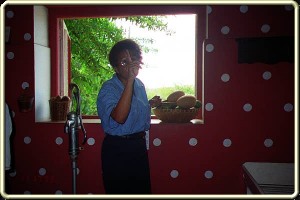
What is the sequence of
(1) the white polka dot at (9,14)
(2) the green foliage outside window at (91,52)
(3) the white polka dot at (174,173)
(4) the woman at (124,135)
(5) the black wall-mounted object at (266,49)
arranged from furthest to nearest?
(2) the green foliage outside window at (91,52) → (1) the white polka dot at (9,14) → (3) the white polka dot at (174,173) → (5) the black wall-mounted object at (266,49) → (4) the woman at (124,135)

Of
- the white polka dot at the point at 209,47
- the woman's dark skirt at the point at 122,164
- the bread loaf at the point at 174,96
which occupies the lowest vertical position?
the woman's dark skirt at the point at 122,164

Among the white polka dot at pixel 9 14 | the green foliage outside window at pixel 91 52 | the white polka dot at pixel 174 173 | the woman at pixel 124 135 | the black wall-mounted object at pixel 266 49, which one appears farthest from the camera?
the green foliage outside window at pixel 91 52

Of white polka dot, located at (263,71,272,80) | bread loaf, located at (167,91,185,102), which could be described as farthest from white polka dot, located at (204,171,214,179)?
white polka dot, located at (263,71,272,80)

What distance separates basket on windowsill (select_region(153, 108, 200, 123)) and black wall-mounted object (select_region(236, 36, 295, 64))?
1.23 feet

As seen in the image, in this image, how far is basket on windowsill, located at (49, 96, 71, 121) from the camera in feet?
5.94

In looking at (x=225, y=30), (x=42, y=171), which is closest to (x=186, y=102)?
(x=225, y=30)

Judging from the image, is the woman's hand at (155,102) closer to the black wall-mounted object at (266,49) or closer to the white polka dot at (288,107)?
the black wall-mounted object at (266,49)

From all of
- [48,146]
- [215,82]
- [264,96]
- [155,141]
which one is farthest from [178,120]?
[48,146]

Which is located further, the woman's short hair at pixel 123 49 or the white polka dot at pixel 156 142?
the white polka dot at pixel 156 142

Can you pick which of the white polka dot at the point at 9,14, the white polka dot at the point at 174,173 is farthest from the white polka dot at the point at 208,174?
the white polka dot at the point at 9,14

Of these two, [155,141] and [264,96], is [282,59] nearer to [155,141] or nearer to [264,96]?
[264,96]

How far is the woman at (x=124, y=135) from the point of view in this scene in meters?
1.25

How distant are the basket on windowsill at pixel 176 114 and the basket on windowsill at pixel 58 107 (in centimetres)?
53

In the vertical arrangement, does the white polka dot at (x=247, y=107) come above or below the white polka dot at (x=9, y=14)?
below
